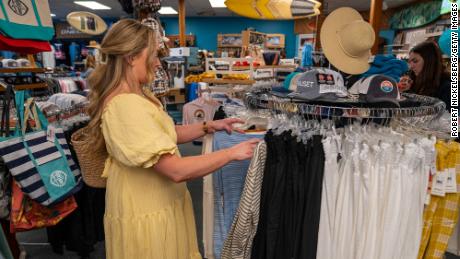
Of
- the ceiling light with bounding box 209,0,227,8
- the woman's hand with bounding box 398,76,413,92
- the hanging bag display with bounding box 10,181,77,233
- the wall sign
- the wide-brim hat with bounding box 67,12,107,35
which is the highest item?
the ceiling light with bounding box 209,0,227,8

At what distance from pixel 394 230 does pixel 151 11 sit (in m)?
2.61

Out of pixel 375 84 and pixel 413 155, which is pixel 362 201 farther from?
pixel 375 84

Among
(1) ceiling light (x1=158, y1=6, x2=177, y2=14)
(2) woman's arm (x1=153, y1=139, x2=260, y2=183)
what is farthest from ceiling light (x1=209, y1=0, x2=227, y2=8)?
(2) woman's arm (x1=153, y1=139, x2=260, y2=183)

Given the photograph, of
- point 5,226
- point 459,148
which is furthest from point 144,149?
point 5,226

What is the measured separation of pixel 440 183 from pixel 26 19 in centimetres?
215

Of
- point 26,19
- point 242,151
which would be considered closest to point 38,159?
point 26,19

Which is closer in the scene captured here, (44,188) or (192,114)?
(44,188)

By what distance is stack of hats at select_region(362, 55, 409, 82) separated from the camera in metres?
2.28

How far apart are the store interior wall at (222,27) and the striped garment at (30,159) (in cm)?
1253

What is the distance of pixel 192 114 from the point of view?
3928 millimetres

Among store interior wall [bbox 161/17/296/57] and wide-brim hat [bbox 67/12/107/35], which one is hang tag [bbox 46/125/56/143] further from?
store interior wall [bbox 161/17/296/57]

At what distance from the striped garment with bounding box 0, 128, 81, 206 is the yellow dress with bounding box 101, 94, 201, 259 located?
0.57 meters

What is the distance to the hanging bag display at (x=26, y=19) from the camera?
141 cm

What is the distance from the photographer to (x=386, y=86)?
1.56 m
